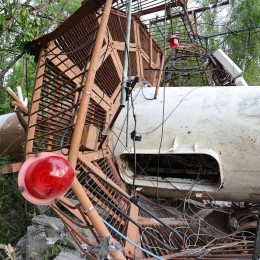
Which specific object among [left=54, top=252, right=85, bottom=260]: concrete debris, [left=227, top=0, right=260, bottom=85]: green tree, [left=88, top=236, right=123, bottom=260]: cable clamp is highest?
[left=227, top=0, right=260, bottom=85]: green tree

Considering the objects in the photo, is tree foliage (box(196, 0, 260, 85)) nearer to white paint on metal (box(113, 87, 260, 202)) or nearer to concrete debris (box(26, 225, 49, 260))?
white paint on metal (box(113, 87, 260, 202))

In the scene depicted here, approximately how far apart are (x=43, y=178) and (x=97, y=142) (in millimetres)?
2797

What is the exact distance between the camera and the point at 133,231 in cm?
456

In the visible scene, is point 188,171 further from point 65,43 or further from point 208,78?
point 208,78

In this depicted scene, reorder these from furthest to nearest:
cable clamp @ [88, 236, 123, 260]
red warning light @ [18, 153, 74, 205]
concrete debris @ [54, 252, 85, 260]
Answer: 1. concrete debris @ [54, 252, 85, 260]
2. cable clamp @ [88, 236, 123, 260]
3. red warning light @ [18, 153, 74, 205]

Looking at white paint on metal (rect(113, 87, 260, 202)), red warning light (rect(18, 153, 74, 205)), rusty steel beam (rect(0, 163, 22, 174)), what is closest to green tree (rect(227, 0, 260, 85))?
white paint on metal (rect(113, 87, 260, 202))

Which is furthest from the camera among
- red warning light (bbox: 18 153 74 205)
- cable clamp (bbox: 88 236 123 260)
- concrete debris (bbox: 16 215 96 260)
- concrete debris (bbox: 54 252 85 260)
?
concrete debris (bbox: 16 215 96 260)

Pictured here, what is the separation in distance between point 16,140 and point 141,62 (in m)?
3.71

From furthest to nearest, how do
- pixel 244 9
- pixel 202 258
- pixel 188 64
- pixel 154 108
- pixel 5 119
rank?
1. pixel 244 9
2. pixel 188 64
3. pixel 5 119
4. pixel 154 108
5. pixel 202 258

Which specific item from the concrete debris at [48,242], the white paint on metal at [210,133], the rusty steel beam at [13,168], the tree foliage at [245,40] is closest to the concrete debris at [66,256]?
the concrete debris at [48,242]

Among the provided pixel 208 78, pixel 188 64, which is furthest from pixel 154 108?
pixel 188 64

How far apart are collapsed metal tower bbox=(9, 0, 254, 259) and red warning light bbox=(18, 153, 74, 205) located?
40 cm

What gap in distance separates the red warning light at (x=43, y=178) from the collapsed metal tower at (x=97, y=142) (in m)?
0.40

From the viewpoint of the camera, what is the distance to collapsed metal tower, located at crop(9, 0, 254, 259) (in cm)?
316
